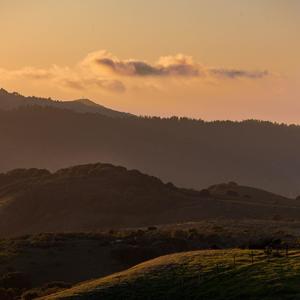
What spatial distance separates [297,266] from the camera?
165 feet

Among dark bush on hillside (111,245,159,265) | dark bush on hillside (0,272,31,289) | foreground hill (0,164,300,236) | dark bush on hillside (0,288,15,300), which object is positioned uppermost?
foreground hill (0,164,300,236)

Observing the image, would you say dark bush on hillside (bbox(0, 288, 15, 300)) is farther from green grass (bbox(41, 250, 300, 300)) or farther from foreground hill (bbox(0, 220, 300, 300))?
green grass (bbox(41, 250, 300, 300))

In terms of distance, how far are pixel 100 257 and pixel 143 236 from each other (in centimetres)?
1588

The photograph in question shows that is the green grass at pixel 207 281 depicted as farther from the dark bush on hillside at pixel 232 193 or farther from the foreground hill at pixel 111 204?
the dark bush on hillside at pixel 232 193

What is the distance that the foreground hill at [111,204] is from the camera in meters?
160

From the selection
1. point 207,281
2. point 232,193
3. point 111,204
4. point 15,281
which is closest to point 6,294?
point 15,281

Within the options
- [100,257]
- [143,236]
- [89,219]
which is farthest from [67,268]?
[89,219]

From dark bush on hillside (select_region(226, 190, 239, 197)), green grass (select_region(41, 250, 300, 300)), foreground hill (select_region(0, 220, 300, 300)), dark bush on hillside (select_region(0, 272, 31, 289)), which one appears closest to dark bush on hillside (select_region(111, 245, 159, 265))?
foreground hill (select_region(0, 220, 300, 300))

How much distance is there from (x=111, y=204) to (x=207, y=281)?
124 metres

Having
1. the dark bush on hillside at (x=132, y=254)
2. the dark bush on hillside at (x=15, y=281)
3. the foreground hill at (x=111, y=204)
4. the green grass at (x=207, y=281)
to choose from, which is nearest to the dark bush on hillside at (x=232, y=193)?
the foreground hill at (x=111, y=204)

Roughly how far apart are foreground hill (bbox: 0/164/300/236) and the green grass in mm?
95504

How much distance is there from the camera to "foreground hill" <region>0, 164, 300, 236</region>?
525ft

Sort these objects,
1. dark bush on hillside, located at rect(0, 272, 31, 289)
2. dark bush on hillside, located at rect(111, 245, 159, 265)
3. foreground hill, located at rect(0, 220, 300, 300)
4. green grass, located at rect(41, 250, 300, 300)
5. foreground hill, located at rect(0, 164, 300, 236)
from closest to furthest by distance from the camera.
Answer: green grass, located at rect(41, 250, 300, 300)
dark bush on hillside, located at rect(0, 272, 31, 289)
foreground hill, located at rect(0, 220, 300, 300)
dark bush on hillside, located at rect(111, 245, 159, 265)
foreground hill, located at rect(0, 164, 300, 236)

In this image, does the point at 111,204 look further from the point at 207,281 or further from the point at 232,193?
the point at 207,281
